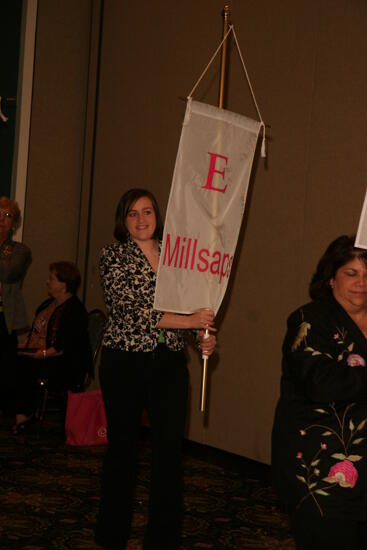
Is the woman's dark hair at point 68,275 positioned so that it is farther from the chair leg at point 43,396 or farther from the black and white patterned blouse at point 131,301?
the black and white patterned blouse at point 131,301

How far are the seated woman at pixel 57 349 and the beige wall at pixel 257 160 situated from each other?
69 cm

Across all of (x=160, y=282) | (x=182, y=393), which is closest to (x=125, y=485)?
(x=182, y=393)

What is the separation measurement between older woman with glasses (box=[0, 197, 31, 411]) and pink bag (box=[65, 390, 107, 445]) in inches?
21.4

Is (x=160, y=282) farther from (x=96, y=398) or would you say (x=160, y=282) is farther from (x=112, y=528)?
(x=96, y=398)

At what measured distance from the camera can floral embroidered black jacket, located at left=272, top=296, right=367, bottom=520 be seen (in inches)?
86.6

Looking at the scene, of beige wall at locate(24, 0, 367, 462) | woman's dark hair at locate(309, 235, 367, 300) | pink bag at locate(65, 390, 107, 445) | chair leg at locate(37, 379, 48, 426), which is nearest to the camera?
woman's dark hair at locate(309, 235, 367, 300)

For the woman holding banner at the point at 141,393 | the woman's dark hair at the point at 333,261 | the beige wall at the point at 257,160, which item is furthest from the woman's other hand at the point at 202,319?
the beige wall at the point at 257,160

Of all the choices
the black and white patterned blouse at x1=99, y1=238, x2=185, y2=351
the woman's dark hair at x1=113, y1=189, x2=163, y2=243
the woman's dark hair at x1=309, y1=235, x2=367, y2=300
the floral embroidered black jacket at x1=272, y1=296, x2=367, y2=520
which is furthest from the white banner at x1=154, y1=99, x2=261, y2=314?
the floral embroidered black jacket at x1=272, y1=296, x2=367, y2=520

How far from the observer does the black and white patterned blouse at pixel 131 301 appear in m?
3.19

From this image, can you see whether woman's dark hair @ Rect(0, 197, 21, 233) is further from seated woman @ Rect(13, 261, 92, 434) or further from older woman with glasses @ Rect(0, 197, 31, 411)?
seated woman @ Rect(13, 261, 92, 434)

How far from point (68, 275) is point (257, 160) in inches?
67.8

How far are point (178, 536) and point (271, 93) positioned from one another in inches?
116

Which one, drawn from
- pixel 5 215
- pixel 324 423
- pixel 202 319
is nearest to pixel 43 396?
pixel 5 215

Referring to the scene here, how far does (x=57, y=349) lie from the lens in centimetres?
580
